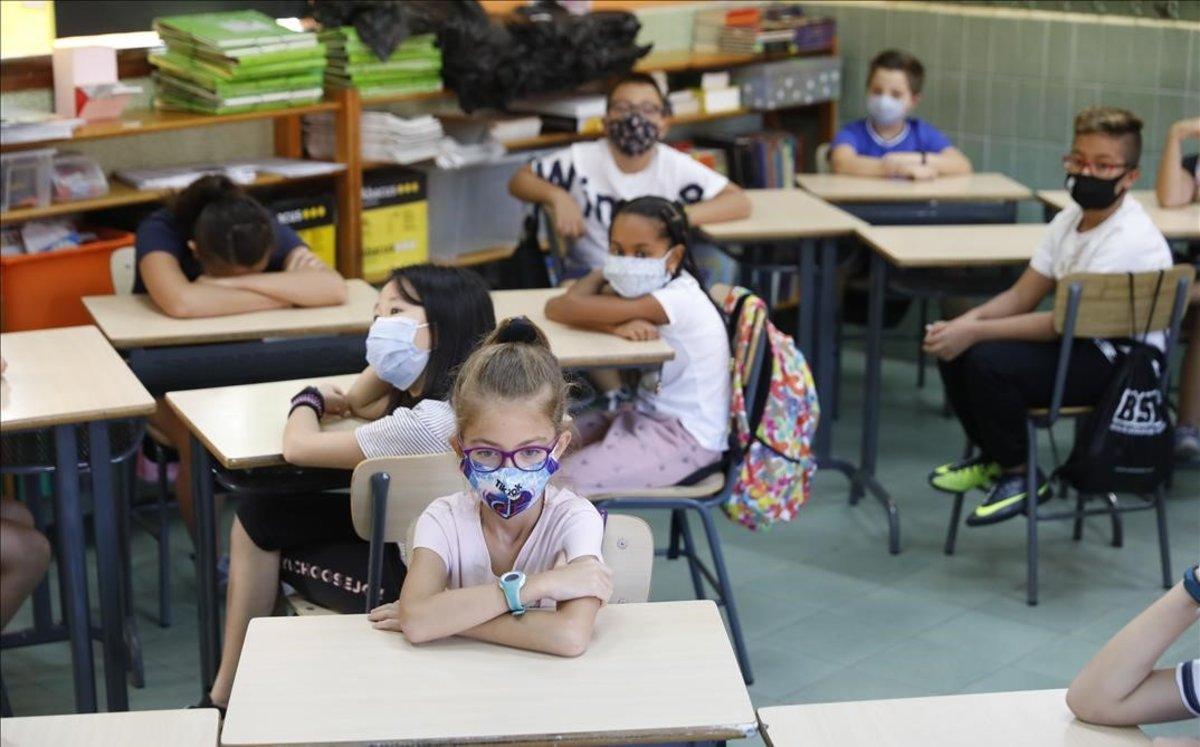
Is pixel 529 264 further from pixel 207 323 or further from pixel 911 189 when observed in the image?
pixel 207 323

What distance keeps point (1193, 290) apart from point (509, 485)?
120 inches

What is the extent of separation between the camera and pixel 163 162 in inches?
205

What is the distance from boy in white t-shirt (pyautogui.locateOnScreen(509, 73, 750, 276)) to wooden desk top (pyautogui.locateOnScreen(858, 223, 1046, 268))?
1.60 feet

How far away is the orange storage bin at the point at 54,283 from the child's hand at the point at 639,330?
1543mm

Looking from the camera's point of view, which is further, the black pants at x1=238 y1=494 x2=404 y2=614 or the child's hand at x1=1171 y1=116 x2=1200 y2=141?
the child's hand at x1=1171 y1=116 x2=1200 y2=141

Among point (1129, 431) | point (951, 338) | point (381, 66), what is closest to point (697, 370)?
point (951, 338)

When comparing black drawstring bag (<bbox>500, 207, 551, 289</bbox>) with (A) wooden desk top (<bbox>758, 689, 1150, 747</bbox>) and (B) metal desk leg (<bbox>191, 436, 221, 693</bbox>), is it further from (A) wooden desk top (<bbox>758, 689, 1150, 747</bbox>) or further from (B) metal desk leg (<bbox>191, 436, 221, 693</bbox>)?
(A) wooden desk top (<bbox>758, 689, 1150, 747</bbox>)

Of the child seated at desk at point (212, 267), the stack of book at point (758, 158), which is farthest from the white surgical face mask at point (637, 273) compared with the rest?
the stack of book at point (758, 158)

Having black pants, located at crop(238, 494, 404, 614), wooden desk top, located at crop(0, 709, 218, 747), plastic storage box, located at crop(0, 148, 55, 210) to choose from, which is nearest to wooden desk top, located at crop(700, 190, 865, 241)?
plastic storage box, located at crop(0, 148, 55, 210)

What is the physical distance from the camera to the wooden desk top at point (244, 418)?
3248 millimetres

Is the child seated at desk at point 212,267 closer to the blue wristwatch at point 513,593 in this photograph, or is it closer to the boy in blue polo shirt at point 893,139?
the blue wristwatch at point 513,593

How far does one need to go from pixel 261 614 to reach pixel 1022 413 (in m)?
2.15

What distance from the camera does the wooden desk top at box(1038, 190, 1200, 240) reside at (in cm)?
515

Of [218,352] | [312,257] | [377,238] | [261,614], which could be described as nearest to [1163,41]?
[377,238]
